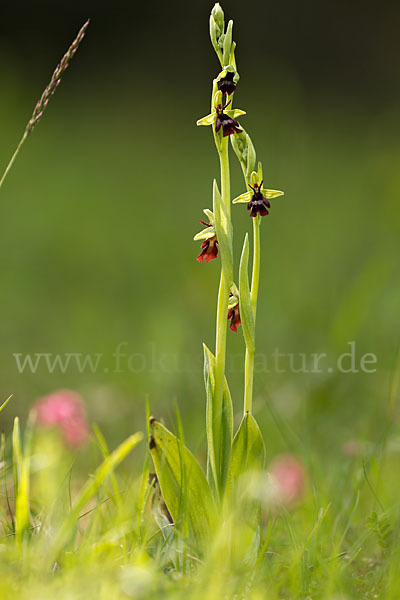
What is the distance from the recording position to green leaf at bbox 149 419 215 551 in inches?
39.9

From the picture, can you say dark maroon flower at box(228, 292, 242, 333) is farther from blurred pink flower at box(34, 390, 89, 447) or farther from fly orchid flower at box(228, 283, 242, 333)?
blurred pink flower at box(34, 390, 89, 447)

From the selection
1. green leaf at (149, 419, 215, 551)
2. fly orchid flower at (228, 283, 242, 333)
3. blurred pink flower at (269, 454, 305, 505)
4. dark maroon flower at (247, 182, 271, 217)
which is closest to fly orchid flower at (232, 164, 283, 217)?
dark maroon flower at (247, 182, 271, 217)

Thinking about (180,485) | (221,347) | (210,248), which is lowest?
(180,485)

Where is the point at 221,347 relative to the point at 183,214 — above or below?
below

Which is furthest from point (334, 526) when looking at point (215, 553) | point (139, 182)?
point (139, 182)

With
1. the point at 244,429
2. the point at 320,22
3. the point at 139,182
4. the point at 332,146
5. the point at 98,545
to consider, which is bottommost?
the point at 98,545

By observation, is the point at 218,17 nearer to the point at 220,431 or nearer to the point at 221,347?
the point at 221,347

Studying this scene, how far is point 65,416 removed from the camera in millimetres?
1427

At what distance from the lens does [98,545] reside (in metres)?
0.84

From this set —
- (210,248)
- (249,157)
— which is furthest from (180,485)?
(249,157)

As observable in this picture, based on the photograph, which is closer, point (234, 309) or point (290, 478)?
point (234, 309)

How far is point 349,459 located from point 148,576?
0.78m

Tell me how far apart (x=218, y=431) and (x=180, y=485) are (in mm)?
101

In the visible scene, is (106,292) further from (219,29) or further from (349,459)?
(219,29)
